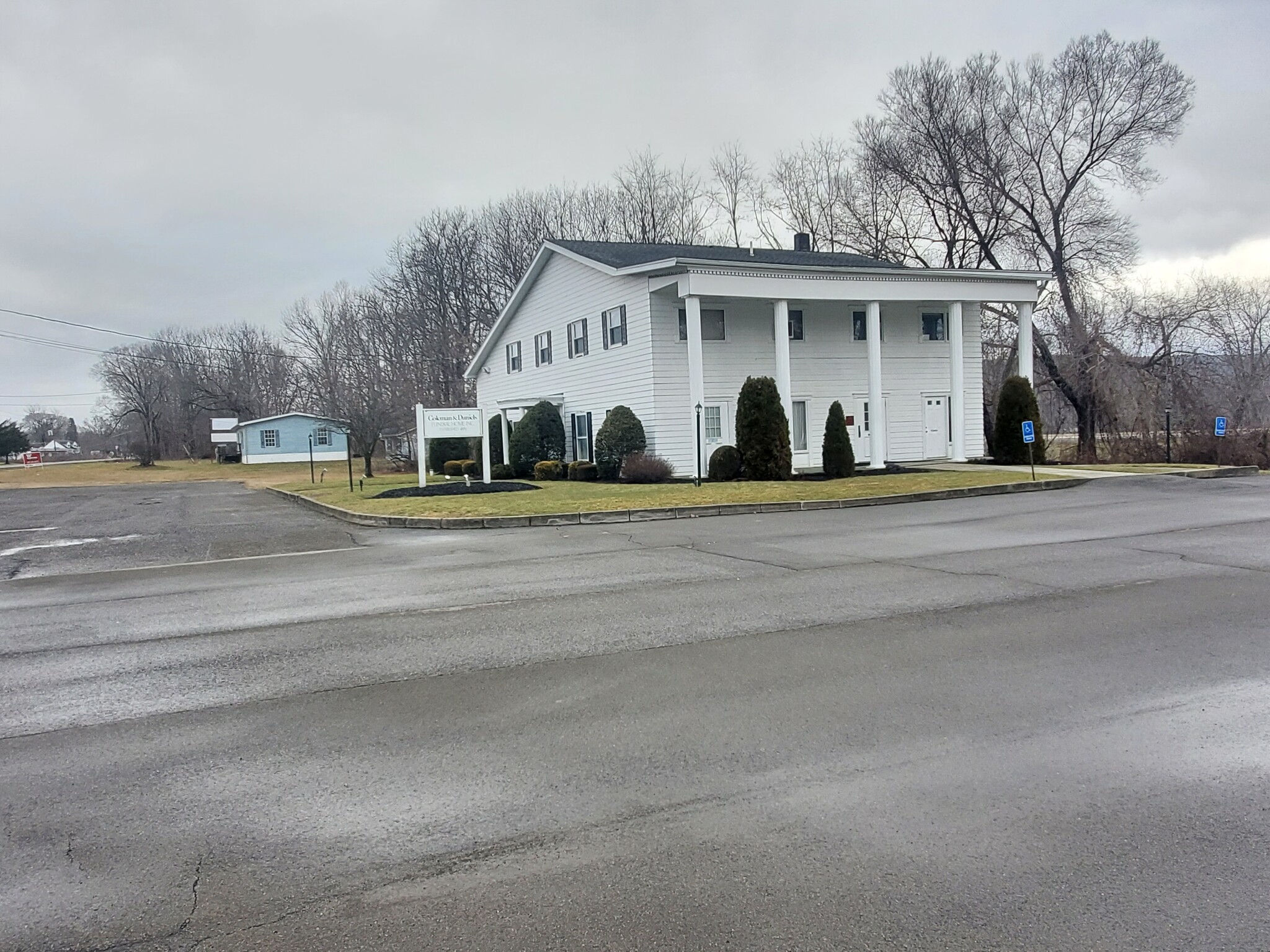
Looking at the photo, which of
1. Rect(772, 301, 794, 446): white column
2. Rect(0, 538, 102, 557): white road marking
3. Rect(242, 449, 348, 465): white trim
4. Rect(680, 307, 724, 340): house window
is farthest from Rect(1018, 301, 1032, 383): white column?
Rect(242, 449, 348, 465): white trim

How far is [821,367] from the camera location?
28.2m

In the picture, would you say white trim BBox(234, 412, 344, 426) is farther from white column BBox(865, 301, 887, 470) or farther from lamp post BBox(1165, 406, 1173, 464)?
lamp post BBox(1165, 406, 1173, 464)

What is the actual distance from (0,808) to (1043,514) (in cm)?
1504

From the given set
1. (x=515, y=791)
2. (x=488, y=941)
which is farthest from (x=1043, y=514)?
(x=488, y=941)

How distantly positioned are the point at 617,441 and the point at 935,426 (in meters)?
12.1

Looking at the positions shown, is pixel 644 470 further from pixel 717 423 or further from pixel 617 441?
pixel 717 423

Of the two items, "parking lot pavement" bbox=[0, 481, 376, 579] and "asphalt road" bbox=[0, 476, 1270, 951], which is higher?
"parking lot pavement" bbox=[0, 481, 376, 579]

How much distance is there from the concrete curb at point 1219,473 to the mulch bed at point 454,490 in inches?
681

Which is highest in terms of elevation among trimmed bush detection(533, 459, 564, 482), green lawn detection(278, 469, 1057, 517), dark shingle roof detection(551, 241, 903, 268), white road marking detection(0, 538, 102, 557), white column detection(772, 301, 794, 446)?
dark shingle roof detection(551, 241, 903, 268)

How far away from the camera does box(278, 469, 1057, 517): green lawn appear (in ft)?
59.3

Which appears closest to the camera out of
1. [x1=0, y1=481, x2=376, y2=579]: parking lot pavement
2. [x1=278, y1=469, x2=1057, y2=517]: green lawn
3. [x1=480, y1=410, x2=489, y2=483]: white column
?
[x1=0, y1=481, x2=376, y2=579]: parking lot pavement

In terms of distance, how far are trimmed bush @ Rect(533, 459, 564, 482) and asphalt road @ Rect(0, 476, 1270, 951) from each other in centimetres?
1848

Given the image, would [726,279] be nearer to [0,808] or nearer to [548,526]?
[548,526]

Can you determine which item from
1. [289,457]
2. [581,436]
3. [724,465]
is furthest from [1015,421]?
[289,457]
